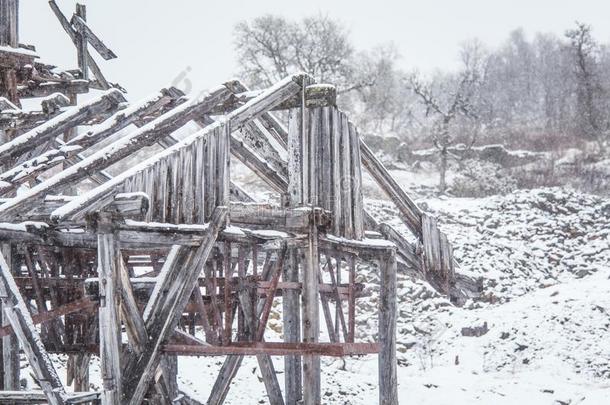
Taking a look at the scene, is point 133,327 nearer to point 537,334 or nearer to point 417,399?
point 417,399

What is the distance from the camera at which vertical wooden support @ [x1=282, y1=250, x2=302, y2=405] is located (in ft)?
34.4

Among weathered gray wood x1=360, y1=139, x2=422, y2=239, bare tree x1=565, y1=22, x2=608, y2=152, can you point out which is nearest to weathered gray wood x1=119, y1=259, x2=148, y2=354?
weathered gray wood x1=360, y1=139, x2=422, y2=239

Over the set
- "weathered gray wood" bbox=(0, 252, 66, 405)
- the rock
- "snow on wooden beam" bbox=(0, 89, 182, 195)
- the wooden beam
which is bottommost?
the rock

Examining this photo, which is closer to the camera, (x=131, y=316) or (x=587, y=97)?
(x=131, y=316)

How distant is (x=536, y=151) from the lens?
38.5 m

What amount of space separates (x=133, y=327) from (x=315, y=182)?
297 cm

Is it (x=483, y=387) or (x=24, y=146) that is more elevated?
(x=24, y=146)

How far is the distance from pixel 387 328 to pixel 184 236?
419cm

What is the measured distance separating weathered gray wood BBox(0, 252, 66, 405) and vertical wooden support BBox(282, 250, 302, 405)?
4.41 metres

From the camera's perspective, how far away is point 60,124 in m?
8.77

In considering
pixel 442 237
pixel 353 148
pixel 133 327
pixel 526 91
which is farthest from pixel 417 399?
pixel 526 91

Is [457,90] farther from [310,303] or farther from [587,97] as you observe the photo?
[310,303]

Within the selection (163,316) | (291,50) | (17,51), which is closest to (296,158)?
(163,316)

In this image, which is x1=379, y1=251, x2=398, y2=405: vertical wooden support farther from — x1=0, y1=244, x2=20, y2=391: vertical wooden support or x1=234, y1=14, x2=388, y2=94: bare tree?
x1=234, y1=14, x2=388, y2=94: bare tree
